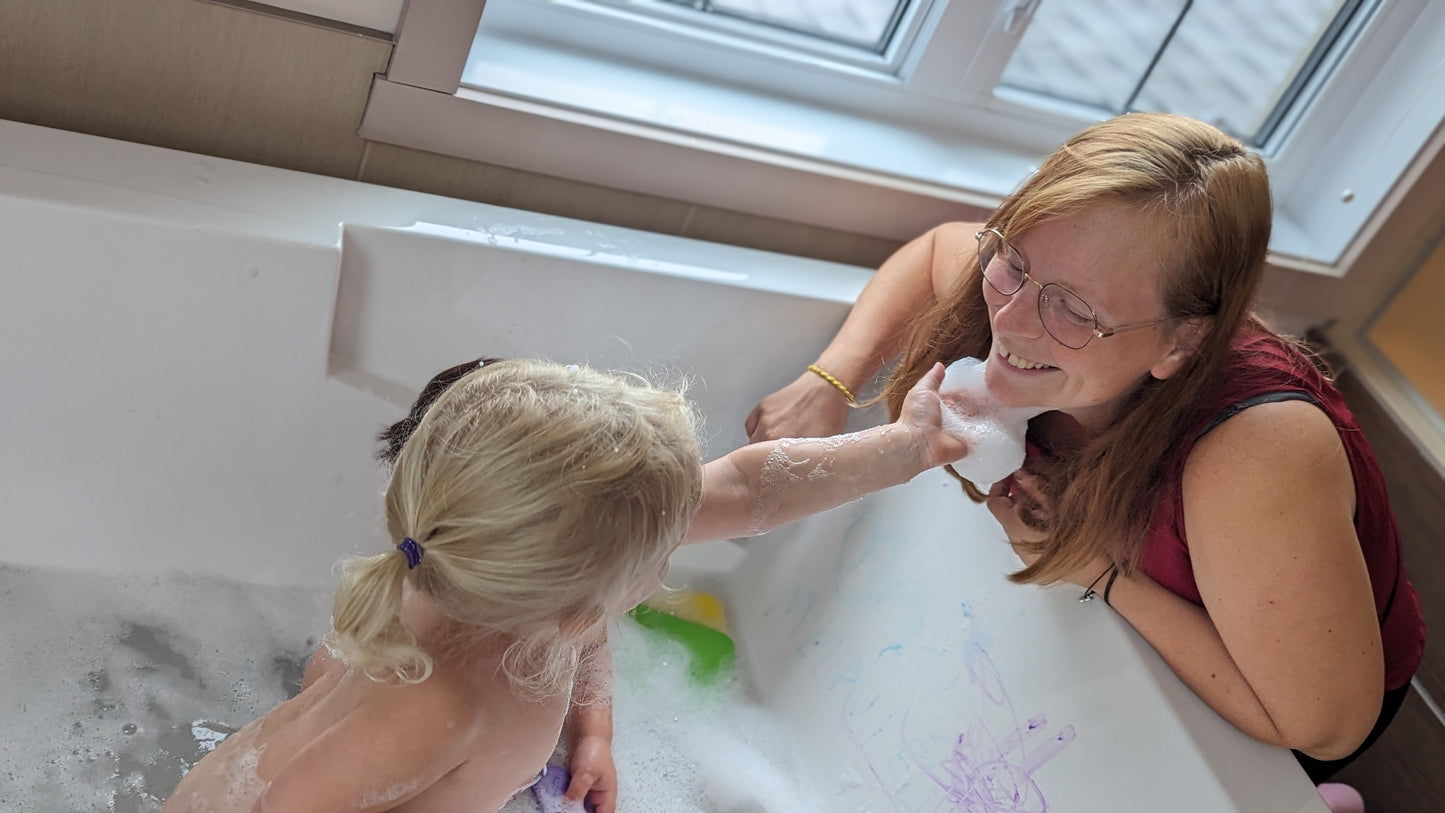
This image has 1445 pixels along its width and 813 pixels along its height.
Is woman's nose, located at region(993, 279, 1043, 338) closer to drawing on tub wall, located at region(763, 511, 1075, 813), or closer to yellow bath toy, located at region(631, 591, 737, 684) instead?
drawing on tub wall, located at region(763, 511, 1075, 813)

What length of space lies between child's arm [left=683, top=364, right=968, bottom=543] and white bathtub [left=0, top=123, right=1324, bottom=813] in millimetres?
204

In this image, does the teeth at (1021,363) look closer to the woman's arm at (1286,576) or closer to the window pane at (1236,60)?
the woman's arm at (1286,576)

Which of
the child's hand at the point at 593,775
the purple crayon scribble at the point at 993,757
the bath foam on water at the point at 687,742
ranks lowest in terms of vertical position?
the bath foam on water at the point at 687,742

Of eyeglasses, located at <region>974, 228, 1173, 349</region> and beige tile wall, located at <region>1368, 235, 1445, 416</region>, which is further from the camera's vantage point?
beige tile wall, located at <region>1368, 235, 1445, 416</region>

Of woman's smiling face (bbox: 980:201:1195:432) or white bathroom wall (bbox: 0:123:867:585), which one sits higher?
woman's smiling face (bbox: 980:201:1195:432)

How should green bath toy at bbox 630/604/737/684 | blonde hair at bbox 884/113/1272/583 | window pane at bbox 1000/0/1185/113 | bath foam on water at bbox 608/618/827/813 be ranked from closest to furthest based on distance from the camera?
blonde hair at bbox 884/113/1272/583, bath foam on water at bbox 608/618/827/813, green bath toy at bbox 630/604/737/684, window pane at bbox 1000/0/1185/113

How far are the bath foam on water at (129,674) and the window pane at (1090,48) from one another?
1209 millimetres

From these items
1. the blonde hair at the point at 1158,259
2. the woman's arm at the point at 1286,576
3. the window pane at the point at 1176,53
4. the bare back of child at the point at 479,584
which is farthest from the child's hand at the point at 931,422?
the window pane at the point at 1176,53

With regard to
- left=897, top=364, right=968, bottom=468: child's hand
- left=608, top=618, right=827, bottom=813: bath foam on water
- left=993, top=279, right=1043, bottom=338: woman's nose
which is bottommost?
left=608, top=618, right=827, bottom=813: bath foam on water

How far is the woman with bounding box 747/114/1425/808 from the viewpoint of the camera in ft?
3.20

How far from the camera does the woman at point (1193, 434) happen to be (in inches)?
38.4

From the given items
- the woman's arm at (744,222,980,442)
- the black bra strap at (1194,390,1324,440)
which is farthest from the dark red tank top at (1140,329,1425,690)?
the woman's arm at (744,222,980,442)

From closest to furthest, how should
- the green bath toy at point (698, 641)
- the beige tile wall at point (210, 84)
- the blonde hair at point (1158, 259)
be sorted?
the blonde hair at point (1158, 259) → the beige tile wall at point (210, 84) → the green bath toy at point (698, 641)

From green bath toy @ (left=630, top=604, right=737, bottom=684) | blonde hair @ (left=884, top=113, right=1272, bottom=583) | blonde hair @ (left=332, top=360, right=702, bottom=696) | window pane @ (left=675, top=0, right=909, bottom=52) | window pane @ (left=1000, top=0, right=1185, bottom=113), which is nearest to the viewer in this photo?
blonde hair @ (left=332, top=360, right=702, bottom=696)
